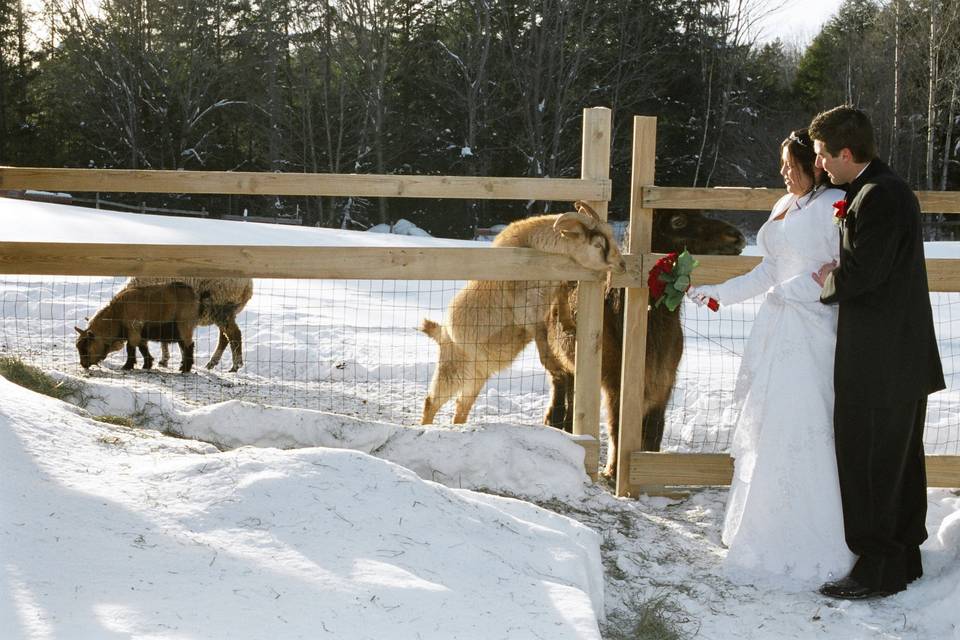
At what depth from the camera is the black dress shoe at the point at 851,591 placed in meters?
3.73

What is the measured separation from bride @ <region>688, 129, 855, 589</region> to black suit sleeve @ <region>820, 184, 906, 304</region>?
265 mm

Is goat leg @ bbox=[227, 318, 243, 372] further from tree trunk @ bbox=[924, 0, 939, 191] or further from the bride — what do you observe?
tree trunk @ bbox=[924, 0, 939, 191]

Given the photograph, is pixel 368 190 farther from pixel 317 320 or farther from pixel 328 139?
pixel 328 139

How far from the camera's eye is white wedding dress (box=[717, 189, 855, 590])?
3.85 m

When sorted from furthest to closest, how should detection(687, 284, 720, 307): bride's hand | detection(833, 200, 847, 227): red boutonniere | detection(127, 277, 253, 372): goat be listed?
detection(127, 277, 253, 372): goat, detection(687, 284, 720, 307): bride's hand, detection(833, 200, 847, 227): red boutonniere

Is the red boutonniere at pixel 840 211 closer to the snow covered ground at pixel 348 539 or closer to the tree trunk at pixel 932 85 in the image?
the snow covered ground at pixel 348 539

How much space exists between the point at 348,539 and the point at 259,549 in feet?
1.03

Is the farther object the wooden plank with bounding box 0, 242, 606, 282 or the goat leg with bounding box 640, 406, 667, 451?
the goat leg with bounding box 640, 406, 667, 451

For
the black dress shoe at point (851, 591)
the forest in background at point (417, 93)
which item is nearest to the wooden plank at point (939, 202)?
the black dress shoe at point (851, 591)

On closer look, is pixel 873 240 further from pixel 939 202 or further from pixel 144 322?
pixel 144 322

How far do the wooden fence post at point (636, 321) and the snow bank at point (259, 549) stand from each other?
1445mm

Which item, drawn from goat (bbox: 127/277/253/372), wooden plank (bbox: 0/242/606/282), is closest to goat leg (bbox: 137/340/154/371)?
goat (bbox: 127/277/253/372)

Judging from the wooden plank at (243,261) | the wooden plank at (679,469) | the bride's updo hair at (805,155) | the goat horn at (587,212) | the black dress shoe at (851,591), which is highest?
the bride's updo hair at (805,155)

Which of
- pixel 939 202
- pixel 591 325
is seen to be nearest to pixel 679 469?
pixel 591 325
